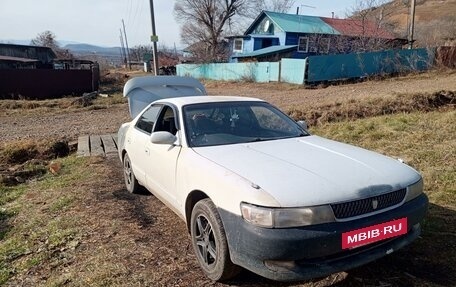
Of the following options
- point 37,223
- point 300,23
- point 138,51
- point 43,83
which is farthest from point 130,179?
point 138,51

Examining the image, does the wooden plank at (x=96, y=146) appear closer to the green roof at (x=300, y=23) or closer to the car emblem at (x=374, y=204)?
the car emblem at (x=374, y=204)

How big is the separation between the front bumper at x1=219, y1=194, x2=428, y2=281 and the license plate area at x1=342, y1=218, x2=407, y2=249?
0.03 metres

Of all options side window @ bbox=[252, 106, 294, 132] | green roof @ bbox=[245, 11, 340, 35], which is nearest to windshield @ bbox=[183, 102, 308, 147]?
side window @ bbox=[252, 106, 294, 132]

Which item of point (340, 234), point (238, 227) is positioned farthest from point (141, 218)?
point (340, 234)

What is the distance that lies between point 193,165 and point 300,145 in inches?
41.5

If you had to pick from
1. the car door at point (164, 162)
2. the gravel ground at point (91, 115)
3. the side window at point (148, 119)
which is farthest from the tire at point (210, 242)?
the gravel ground at point (91, 115)

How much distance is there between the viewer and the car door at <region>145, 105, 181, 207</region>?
12.1 feet

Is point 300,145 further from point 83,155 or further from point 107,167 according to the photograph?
point 83,155

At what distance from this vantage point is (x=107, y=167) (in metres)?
6.95

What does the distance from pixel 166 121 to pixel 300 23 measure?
3460 centimetres

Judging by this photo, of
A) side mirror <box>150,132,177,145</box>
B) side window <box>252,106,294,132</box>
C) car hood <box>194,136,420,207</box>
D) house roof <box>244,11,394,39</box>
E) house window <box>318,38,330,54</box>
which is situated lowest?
car hood <box>194,136,420,207</box>

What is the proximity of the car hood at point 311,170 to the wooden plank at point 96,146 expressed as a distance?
211 inches

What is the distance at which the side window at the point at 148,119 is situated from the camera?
15.2ft

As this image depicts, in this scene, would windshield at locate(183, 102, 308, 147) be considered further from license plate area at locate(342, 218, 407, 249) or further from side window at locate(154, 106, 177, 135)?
license plate area at locate(342, 218, 407, 249)
